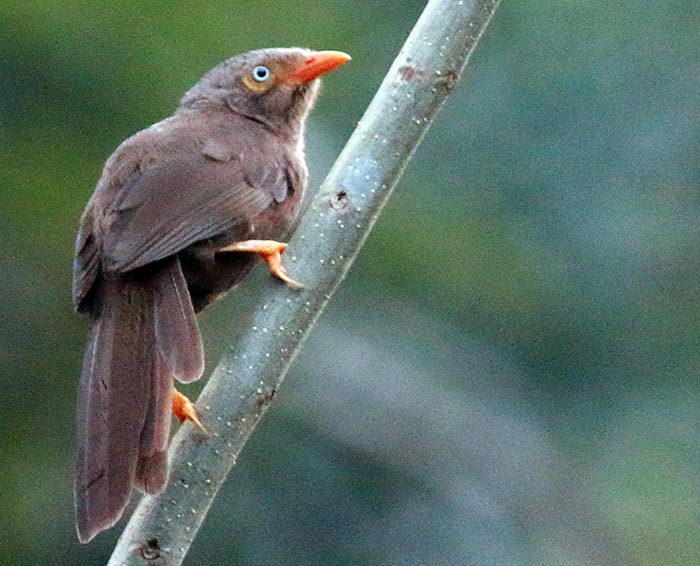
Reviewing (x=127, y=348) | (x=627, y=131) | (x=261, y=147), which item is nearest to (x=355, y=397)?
(x=627, y=131)

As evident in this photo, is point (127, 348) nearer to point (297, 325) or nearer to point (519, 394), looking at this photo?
point (297, 325)

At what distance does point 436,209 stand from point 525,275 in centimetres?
64

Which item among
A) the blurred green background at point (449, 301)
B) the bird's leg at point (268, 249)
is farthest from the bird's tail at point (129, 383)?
the blurred green background at point (449, 301)

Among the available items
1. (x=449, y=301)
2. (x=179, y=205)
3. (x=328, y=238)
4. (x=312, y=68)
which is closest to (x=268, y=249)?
(x=179, y=205)

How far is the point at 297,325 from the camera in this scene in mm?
3572

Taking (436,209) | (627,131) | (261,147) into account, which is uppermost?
(261,147)

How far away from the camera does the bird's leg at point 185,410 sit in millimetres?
3479

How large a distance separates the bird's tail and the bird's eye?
120 centimetres

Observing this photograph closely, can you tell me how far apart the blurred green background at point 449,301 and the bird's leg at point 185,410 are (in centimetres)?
321

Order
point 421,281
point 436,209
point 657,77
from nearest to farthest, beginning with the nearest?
point 421,281 → point 436,209 → point 657,77

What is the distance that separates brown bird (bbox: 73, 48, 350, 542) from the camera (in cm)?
361

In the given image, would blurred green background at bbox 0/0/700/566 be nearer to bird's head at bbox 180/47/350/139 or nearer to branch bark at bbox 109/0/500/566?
bird's head at bbox 180/47/350/139

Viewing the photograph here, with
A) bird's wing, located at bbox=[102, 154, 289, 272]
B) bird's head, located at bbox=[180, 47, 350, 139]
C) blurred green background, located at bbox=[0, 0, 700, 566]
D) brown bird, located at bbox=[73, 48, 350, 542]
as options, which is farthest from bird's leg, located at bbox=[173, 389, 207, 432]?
blurred green background, located at bbox=[0, 0, 700, 566]

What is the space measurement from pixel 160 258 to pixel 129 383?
0.38m
